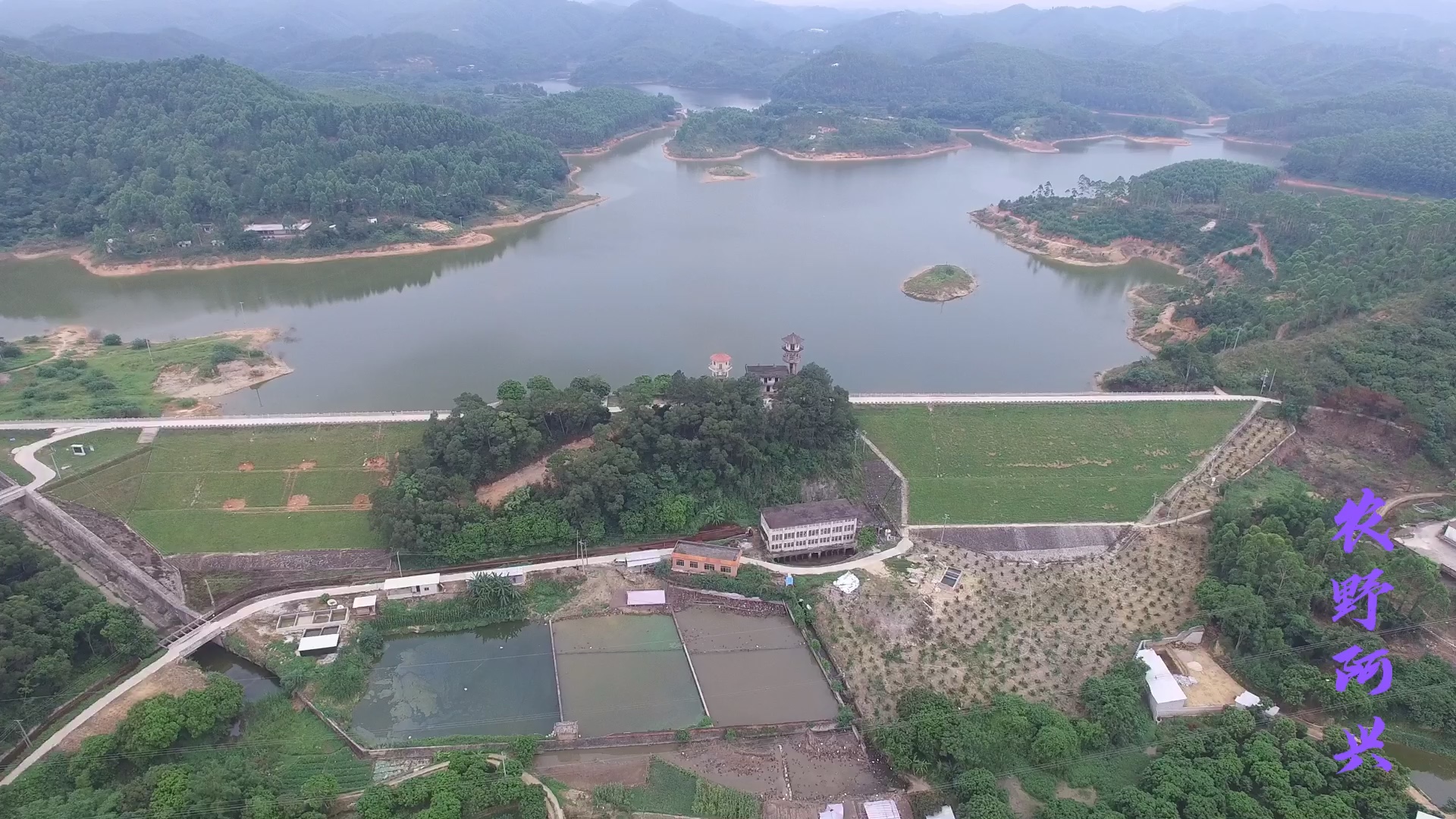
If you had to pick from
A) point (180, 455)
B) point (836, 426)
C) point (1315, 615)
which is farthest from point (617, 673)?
point (1315, 615)

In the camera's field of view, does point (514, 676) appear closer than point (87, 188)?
Yes

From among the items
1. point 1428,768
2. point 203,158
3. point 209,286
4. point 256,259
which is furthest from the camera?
point 203,158

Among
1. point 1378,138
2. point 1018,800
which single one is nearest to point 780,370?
point 1018,800

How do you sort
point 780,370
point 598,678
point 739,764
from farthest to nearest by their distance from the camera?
1. point 780,370
2. point 598,678
3. point 739,764

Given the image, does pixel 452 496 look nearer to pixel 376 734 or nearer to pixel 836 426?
pixel 376 734

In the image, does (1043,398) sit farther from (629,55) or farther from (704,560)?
(629,55)

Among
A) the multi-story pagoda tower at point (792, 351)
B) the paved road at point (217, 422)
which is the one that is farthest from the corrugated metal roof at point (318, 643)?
the multi-story pagoda tower at point (792, 351)

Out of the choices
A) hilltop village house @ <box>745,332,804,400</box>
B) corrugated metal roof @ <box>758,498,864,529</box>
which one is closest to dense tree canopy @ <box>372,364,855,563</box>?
hilltop village house @ <box>745,332,804,400</box>

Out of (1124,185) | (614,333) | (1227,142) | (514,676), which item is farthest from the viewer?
(1227,142)
